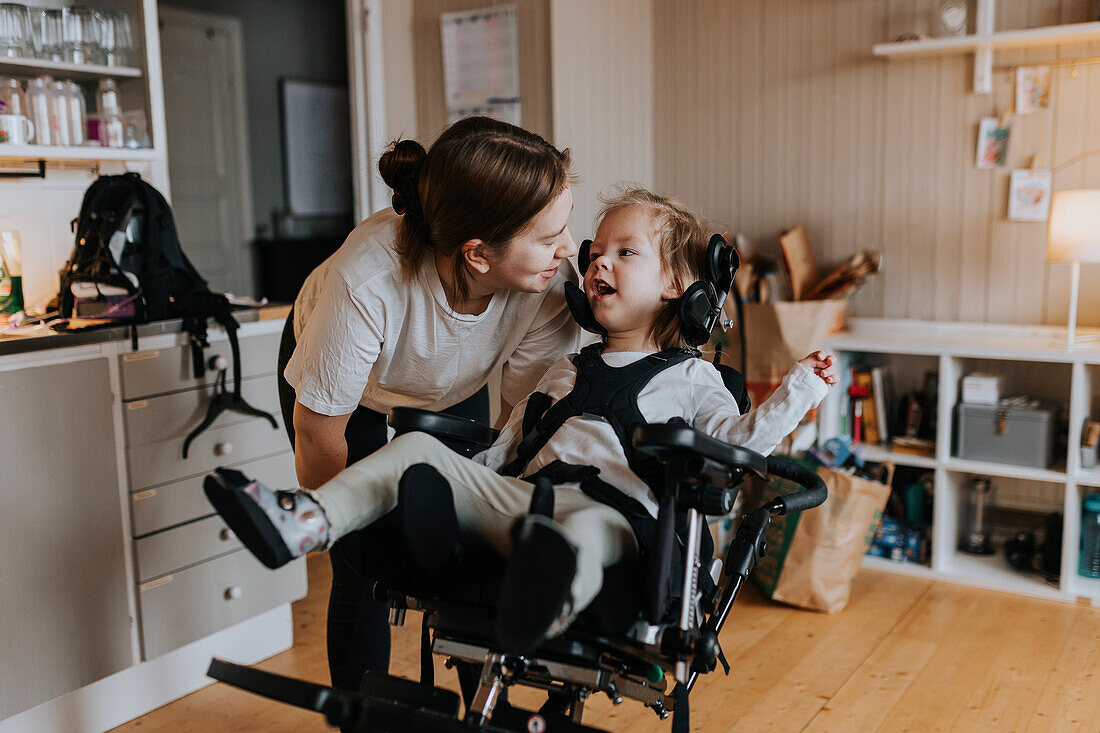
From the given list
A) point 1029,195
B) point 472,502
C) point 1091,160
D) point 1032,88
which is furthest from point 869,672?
point 1032,88

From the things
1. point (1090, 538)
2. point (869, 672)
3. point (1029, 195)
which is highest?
point (1029, 195)

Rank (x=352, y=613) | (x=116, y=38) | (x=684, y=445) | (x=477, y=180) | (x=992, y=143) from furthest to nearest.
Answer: (x=992, y=143) < (x=116, y=38) < (x=352, y=613) < (x=477, y=180) < (x=684, y=445)

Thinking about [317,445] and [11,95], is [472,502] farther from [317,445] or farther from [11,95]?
[11,95]

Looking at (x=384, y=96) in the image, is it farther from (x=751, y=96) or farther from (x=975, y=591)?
(x=975, y=591)

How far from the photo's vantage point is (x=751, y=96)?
360 centimetres

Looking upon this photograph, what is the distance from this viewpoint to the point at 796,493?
4.65 ft

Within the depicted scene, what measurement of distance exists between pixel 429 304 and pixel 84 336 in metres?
0.93

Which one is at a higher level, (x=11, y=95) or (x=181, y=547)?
(x=11, y=95)

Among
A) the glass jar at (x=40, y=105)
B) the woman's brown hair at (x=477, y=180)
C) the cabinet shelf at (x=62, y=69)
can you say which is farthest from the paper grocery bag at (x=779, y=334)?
the glass jar at (x=40, y=105)

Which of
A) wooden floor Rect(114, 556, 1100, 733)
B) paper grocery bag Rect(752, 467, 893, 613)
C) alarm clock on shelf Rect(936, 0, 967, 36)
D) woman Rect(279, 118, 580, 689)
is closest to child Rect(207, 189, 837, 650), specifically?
woman Rect(279, 118, 580, 689)

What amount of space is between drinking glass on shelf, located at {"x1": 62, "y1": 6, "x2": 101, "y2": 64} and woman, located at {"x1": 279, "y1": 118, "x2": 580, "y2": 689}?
1.15 meters

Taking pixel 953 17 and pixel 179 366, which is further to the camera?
pixel 953 17

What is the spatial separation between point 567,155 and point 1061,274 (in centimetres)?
224

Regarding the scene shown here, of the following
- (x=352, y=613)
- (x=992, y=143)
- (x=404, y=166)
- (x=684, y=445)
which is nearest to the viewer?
(x=684, y=445)
